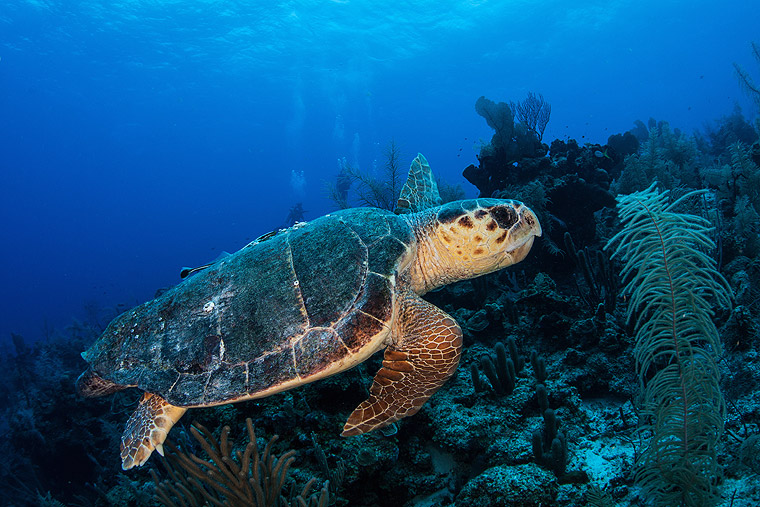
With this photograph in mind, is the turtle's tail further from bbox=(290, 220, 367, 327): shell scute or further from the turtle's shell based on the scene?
bbox=(290, 220, 367, 327): shell scute

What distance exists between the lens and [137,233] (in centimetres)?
10750

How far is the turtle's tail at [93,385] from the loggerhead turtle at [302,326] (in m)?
0.01

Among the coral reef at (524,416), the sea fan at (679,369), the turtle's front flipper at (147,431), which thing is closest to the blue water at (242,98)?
the coral reef at (524,416)

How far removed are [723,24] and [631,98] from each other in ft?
101

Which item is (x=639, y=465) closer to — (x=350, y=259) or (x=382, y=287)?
(x=382, y=287)

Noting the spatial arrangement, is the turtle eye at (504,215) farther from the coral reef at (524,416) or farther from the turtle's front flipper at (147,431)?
the turtle's front flipper at (147,431)

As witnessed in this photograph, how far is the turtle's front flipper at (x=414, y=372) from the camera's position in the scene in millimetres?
2641

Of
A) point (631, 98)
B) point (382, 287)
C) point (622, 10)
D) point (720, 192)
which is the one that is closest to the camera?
point (382, 287)

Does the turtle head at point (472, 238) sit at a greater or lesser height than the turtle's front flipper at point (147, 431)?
greater

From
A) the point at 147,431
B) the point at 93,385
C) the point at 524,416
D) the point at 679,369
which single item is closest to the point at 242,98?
the point at 93,385

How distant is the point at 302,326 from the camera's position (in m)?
2.66

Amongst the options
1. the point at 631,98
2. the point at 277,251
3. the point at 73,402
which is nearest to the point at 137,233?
the point at 73,402

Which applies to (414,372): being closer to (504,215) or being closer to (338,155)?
(504,215)

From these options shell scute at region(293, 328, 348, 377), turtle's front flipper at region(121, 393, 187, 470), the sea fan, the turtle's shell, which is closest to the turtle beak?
the sea fan
